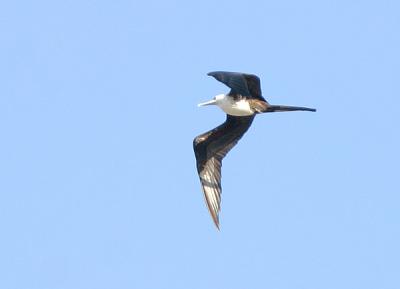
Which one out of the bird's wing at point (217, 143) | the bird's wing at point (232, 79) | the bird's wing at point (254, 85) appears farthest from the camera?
the bird's wing at point (217, 143)

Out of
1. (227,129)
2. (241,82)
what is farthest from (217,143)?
(241,82)

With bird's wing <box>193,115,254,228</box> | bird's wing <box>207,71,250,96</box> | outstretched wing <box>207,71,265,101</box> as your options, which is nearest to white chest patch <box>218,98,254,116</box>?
outstretched wing <box>207,71,265,101</box>

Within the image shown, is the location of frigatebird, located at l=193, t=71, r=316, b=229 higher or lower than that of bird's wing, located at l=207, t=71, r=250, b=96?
lower

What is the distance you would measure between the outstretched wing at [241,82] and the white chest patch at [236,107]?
18 cm

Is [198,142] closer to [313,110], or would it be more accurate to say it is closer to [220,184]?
[220,184]

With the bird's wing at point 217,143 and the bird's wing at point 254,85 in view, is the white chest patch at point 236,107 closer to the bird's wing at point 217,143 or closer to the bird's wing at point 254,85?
the bird's wing at point 254,85

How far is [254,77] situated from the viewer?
22297mm

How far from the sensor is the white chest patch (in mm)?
23062

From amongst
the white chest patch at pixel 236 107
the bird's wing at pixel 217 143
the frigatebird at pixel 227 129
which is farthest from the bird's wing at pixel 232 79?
the bird's wing at pixel 217 143

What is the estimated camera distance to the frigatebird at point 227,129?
22.5 m

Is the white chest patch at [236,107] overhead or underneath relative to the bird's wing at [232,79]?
underneath

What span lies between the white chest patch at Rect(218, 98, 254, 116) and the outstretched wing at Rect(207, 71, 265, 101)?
18 cm

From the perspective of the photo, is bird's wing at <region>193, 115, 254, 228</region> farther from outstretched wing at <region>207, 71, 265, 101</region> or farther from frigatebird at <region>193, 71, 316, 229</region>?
outstretched wing at <region>207, 71, 265, 101</region>

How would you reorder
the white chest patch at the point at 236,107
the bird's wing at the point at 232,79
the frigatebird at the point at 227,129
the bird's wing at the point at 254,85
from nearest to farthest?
the bird's wing at the point at 232,79
the bird's wing at the point at 254,85
the frigatebird at the point at 227,129
the white chest patch at the point at 236,107
